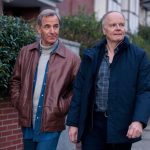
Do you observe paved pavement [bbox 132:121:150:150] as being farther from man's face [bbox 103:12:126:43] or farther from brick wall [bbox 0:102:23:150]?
man's face [bbox 103:12:126:43]

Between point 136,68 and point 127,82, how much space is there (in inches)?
6.0

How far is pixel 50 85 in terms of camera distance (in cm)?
497

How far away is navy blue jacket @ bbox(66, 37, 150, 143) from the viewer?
4.52 meters

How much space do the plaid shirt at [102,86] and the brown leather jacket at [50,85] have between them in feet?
1.55

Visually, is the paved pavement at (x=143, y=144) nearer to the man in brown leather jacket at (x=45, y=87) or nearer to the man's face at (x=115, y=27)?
the man in brown leather jacket at (x=45, y=87)

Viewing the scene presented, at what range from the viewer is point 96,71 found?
4.70 m

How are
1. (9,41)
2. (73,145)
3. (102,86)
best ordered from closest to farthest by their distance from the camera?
1. (102,86)
2. (9,41)
3. (73,145)

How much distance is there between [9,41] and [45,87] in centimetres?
164

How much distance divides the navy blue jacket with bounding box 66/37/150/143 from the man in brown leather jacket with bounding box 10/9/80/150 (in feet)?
0.94

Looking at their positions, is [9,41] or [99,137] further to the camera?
[9,41]

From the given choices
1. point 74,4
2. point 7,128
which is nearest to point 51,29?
point 7,128

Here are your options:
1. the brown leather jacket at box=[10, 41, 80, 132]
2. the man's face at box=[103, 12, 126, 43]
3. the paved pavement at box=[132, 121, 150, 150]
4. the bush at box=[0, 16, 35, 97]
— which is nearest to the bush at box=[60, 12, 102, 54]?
the paved pavement at box=[132, 121, 150, 150]

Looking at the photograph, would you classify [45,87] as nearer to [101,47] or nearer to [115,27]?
[101,47]

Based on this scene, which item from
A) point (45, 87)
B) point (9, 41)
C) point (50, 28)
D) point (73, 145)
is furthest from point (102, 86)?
point (73, 145)
